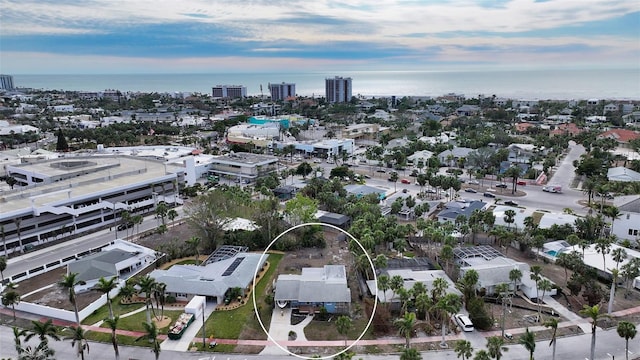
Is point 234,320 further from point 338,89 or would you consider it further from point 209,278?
point 338,89

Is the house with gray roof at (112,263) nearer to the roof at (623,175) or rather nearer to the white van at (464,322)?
the white van at (464,322)

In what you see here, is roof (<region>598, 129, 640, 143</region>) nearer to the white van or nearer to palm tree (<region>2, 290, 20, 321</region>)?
the white van

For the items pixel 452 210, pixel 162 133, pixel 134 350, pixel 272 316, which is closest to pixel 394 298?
pixel 272 316

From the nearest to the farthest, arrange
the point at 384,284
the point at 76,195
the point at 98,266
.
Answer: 1. the point at 384,284
2. the point at 98,266
3. the point at 76,195

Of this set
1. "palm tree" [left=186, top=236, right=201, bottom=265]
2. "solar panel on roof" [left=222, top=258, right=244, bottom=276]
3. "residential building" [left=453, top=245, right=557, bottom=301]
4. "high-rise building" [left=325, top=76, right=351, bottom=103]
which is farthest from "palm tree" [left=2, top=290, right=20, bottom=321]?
"high-rise building" [left=325, top=76, right=351, bottom=103]

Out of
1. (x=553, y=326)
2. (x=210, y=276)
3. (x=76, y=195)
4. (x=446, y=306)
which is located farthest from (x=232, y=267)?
(x=553, y=326)
